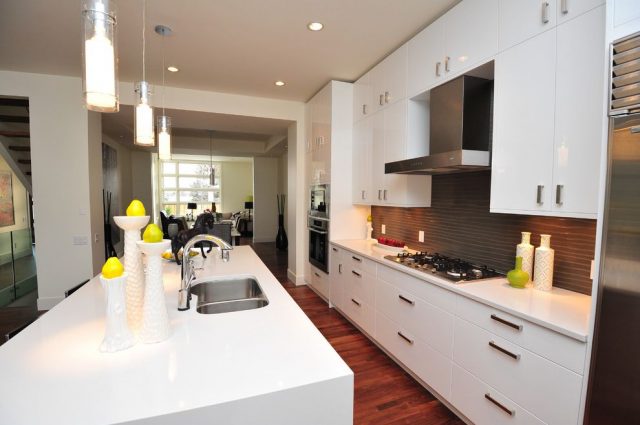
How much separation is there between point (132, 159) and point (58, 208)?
16.9ft

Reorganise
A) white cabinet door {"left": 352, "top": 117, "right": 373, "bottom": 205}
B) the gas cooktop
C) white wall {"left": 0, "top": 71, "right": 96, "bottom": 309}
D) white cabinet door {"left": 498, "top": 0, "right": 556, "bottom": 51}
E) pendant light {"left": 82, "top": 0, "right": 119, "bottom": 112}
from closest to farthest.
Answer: pendant light {"left": 82, "top": 0, "right": 119, "bottom": 112} → white cabinet door {"left": 498, "top": 0, "right": 556, "bottom": 51} → the gas cooktop → white cabinet door {"left": 352, "top": 117, "right": 373, "bottom": 205} → white wall {"left": 0, "top": 71, "right": 96, "bottom": 309}

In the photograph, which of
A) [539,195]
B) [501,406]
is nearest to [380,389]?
[501,406]

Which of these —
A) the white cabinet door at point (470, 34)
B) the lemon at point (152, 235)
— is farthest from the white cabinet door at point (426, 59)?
the lemon at point (152, 235)

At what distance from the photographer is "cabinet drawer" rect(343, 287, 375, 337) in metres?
2.86

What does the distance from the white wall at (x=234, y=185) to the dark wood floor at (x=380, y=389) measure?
9.05 m

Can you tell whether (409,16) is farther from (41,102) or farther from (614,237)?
(41,102)

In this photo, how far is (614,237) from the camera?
1.12m

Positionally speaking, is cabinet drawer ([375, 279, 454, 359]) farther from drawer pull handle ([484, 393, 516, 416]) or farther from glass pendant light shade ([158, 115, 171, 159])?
glass pendant light shade ([158, 115, 171, 159])

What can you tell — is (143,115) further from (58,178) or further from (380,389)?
(58,178)

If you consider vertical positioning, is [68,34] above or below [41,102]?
above

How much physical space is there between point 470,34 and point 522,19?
1.27 ft

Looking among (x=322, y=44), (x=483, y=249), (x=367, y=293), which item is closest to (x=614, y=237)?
(x=483, y=249)

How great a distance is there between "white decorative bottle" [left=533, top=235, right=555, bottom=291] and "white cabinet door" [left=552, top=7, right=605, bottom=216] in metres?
0.32

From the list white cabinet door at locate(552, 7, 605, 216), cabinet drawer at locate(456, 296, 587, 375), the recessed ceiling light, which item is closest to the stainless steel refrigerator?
cabinet drawer at locate(456, 296, 587, 375)
